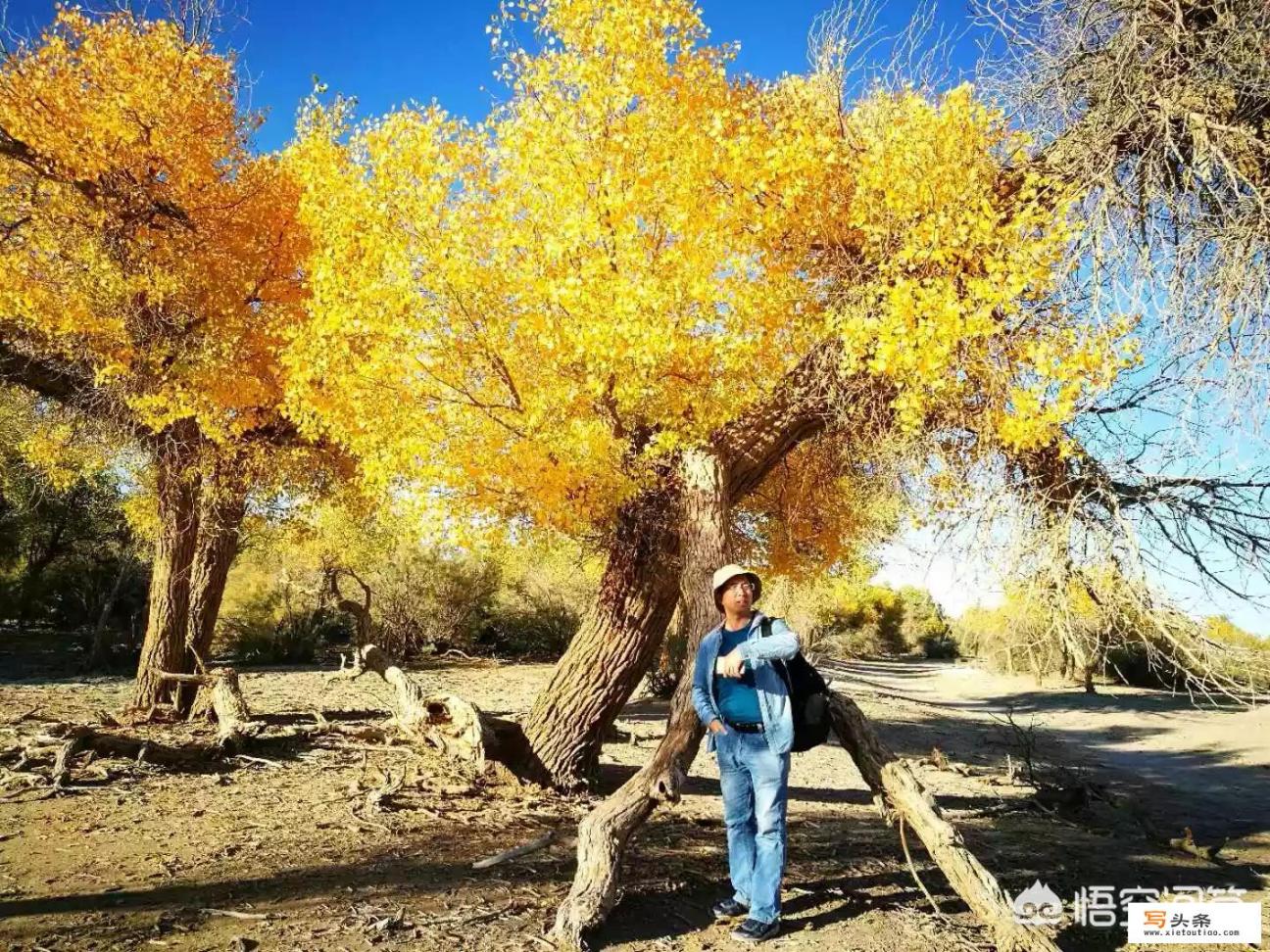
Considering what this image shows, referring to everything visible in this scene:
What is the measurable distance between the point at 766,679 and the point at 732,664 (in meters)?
0.20

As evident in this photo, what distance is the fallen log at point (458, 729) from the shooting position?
23.0 ft

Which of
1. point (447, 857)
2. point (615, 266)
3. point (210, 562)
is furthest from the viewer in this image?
point (210, 562)

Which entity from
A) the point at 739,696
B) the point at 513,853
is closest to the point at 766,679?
the point at 739,696

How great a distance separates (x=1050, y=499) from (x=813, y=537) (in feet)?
11.9

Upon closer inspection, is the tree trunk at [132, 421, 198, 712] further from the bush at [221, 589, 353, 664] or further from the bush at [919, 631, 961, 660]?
the bush at [919, 631, 961, 660]

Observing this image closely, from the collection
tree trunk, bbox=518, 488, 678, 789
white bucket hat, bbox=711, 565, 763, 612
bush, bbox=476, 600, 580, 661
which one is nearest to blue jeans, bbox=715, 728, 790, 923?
white bucket hat, bbox=711, 565, 763, 612

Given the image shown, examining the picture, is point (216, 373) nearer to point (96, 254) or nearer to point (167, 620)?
point (96, 254)

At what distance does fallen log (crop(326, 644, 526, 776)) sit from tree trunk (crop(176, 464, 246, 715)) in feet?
12.1

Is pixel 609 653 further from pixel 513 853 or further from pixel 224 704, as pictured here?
pixel 224 704

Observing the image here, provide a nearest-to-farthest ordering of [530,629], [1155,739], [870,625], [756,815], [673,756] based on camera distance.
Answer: [756,815], [673,756], [1155,739], [530,629], [870,625]

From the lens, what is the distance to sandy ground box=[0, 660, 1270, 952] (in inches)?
146

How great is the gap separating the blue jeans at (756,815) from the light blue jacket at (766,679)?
10cm

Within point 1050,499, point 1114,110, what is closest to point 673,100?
point 1114,110

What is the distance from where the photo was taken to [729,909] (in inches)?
159
